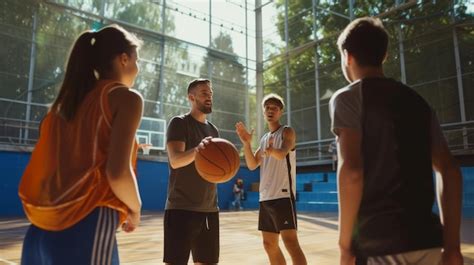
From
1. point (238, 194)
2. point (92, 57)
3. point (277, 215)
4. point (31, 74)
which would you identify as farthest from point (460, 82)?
point (31, 74)

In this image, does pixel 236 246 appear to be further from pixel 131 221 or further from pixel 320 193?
pixel 320 193

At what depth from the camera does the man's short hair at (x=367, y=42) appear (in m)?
1.35

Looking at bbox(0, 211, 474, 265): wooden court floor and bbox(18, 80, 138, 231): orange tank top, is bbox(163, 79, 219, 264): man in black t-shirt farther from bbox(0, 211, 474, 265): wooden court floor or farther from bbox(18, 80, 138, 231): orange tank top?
bbox(0, 211, 474, 265): wooden court floor

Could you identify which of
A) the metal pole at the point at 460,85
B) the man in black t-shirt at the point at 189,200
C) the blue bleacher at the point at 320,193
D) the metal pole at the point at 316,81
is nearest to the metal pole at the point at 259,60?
the metal pole at the point at 316,81

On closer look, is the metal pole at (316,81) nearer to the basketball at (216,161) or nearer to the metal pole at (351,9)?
the metal pole at (351,9)

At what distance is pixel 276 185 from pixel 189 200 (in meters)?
0.83

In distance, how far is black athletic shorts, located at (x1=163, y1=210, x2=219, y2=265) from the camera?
2453 mm

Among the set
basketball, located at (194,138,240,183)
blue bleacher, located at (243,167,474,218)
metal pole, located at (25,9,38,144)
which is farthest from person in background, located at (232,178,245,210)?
basketball, located at (194,138,240,183)

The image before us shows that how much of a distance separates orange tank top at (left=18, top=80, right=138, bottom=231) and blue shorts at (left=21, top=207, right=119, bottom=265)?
25 mm

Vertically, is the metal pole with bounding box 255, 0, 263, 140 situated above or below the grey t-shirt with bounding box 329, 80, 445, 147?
above

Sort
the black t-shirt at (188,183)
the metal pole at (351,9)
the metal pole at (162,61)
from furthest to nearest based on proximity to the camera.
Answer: the metal pole at (162,61)
the metal pole at (351,9)
the black t-shirt at (188,183)

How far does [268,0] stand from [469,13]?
927cm

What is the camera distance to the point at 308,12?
16797 mm

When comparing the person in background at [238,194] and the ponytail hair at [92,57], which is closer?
the ponytail hair at [92,57]
